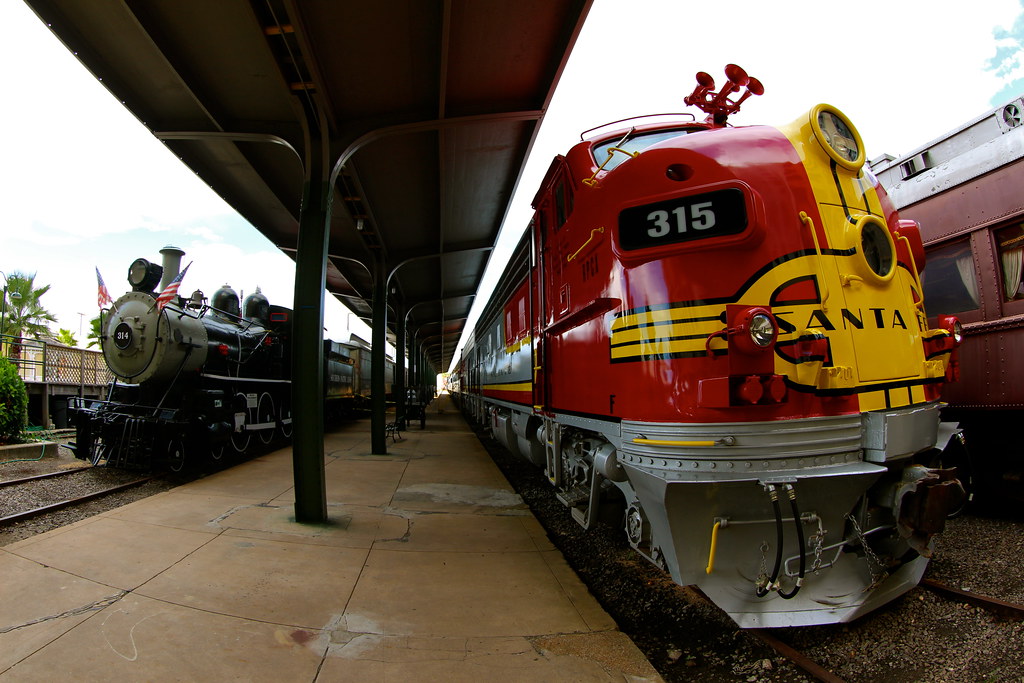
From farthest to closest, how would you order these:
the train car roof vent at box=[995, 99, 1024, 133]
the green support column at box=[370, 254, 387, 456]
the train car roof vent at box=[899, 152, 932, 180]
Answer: the green support column at box=[370, 254, 387, 456]
the train car roof vent at box=[899, 152, 932, 180]
the train car roof vent at box=[995, 99, 1024, 133]

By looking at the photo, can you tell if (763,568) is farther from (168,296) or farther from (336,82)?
(168,296)

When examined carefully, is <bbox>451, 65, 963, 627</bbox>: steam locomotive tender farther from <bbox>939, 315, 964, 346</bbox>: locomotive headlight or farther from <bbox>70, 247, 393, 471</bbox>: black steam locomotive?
<bbox>70, 247, 393, 471</bbox>: black steam locomotive

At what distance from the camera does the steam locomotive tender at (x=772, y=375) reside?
252 cm

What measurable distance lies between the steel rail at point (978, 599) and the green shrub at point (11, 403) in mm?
15022

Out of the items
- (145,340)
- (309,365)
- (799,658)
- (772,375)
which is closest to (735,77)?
(772,375)

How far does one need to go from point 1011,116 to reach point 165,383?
11.4 meters

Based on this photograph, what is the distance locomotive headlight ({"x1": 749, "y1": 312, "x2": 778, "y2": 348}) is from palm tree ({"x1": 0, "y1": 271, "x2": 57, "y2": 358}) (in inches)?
1134

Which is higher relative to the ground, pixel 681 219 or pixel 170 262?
A: pixel 170 262

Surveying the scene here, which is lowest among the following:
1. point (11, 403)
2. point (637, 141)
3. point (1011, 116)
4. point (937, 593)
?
point (937, 593)

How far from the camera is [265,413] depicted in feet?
36.2

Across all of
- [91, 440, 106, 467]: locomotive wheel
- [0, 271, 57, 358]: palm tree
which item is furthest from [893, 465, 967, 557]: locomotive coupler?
[0, 271, 57, 358]: palm tree

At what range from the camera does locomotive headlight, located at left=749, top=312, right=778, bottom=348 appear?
246 centimetres

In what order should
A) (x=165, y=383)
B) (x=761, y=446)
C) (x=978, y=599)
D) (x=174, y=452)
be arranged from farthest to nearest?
1. (x=165, y=383)
2. (x=174, y=452)
3. (x=978, y=599)
4. (x=761, y=446)

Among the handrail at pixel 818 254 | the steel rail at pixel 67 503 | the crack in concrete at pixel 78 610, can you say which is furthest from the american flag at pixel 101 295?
the handrail at pixel 818 254
